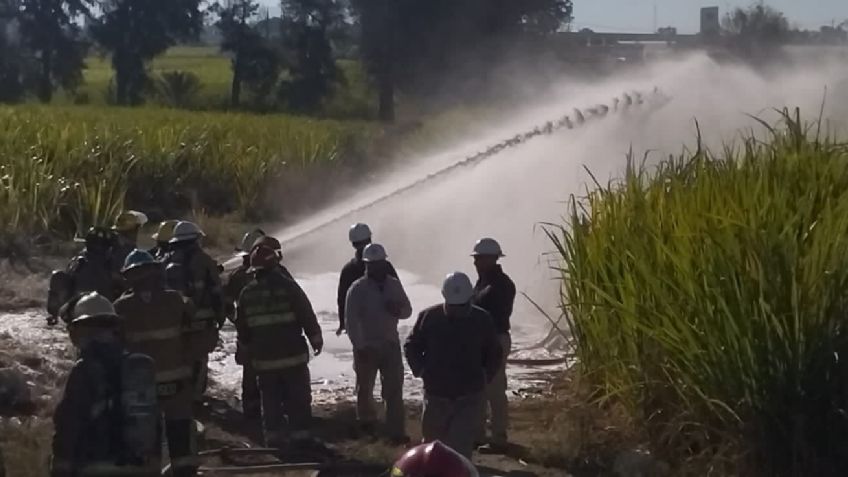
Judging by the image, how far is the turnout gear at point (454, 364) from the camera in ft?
25.2

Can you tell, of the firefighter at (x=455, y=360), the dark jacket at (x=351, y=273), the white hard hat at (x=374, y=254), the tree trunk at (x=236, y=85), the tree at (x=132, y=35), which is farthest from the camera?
the tree at (x=132, y=35)

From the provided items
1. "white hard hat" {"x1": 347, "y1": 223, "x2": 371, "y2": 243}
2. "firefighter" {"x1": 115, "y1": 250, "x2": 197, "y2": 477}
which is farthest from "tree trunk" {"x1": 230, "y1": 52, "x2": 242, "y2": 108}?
"firefighter" {"x1": 115, "y1": 250, "x2": 197, "y2": 477}

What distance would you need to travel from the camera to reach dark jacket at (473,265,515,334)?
8953 millimetres

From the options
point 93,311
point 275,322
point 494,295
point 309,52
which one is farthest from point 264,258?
point 309,52

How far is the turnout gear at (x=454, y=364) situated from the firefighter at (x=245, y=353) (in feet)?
6.85

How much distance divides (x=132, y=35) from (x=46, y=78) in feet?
15.2

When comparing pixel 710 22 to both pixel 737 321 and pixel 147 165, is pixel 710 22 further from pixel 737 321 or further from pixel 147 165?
pixel 737 321

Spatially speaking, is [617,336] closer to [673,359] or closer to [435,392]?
[673,359]

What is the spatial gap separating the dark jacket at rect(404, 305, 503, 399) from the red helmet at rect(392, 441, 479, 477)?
4.18 metres

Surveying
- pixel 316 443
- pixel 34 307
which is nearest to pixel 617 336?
pixel 316 443

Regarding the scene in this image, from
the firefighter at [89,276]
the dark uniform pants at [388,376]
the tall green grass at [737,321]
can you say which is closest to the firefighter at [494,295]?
the tall green grass at [737,321]

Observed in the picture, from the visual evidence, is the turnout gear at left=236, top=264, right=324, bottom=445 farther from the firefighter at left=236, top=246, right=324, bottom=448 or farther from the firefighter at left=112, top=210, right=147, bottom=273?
the firefighter at left=112, top=210, right=147, bottom=273

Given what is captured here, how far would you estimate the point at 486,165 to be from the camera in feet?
64.8

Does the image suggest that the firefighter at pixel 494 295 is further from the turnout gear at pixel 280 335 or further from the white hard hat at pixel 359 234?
the white hard hat at pixel 359 234
